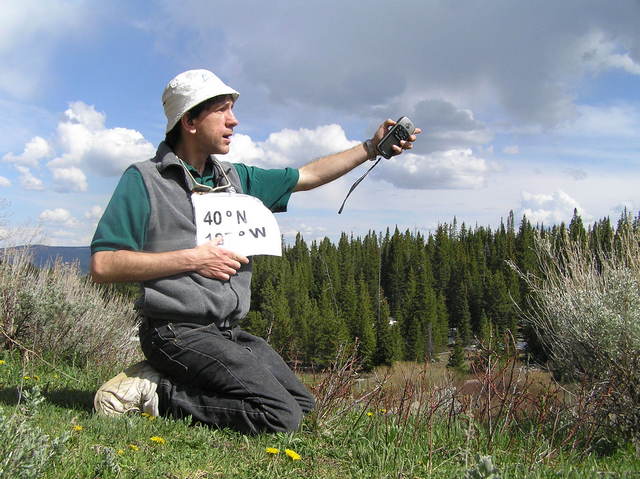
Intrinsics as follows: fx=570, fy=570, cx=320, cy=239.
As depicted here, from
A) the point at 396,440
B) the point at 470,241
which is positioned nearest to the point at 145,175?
the point at 396,440

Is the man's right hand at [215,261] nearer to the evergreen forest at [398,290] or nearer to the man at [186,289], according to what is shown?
the man at [186,289]

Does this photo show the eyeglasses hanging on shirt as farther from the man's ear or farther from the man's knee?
the man's knee

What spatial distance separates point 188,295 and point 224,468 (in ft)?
3.61

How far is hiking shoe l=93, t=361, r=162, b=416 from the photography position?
11.2 feet

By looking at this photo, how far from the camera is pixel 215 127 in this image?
141 inches

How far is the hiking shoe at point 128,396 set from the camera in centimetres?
342

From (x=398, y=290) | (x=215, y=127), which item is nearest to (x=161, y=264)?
(x=215, y=127)

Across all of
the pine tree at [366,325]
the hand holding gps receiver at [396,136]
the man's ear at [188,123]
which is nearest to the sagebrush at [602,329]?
the hand holding gps receiver at [396,136]

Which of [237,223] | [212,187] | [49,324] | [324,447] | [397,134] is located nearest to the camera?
[324,447]

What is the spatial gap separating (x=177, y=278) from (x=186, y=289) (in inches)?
3.7

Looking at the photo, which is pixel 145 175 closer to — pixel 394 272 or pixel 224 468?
pixel 224 468

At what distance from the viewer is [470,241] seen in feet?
386

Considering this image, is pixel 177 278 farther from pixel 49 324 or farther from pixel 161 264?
pixel 49 324

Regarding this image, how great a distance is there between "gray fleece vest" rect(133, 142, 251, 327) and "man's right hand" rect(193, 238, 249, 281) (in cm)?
6
